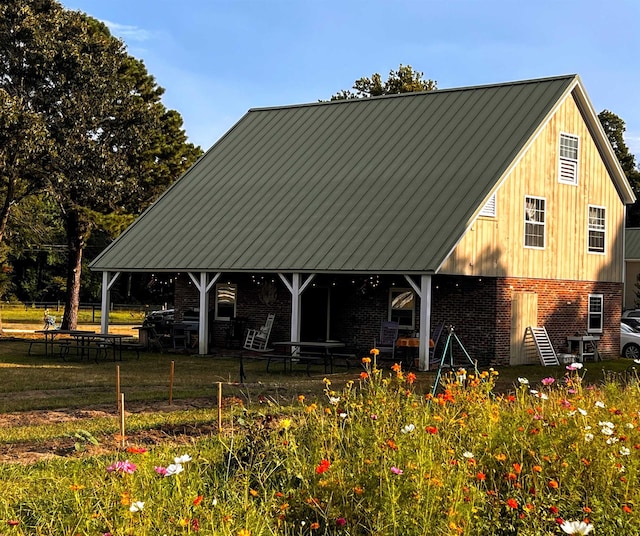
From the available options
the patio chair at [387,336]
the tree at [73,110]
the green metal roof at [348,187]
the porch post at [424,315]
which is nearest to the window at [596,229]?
the green metal roof at [348,187]

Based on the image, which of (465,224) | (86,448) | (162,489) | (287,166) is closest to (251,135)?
(287,166)

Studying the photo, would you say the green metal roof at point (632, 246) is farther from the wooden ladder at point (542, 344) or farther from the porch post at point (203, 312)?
the porch post at point (203, 312)

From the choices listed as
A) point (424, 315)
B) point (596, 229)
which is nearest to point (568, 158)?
point (596, 229)

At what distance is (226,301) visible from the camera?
96.9ft

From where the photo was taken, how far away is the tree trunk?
123 feet

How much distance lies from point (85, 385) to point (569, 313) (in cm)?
1489

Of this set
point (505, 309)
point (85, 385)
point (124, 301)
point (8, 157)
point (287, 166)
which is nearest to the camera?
point (85, 385)

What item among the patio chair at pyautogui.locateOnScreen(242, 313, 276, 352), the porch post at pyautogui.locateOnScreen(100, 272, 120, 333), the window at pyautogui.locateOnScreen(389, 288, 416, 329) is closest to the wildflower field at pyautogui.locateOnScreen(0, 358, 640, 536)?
the window at pyautogui.locateOnScreen(389, 288, 416, 329)

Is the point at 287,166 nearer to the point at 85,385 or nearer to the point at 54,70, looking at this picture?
the point at 54,70

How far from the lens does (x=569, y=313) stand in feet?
91.1

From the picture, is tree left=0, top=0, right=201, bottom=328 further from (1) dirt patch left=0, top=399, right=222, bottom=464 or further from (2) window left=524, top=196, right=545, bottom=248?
(1) dirt patch left=0, top=399, right=222, bottom=464

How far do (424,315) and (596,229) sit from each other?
29.2 feet

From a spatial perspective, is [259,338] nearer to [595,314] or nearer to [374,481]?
[595,314]

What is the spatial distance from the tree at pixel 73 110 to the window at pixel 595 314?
16.9 m
